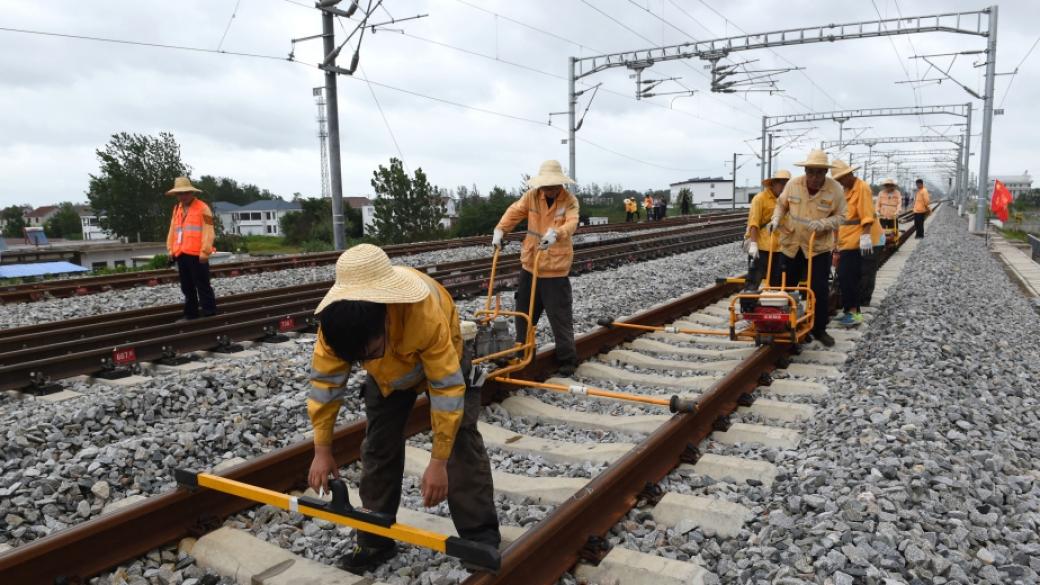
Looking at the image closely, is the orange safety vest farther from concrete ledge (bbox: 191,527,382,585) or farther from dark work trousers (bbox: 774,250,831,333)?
dark work trousers (bbox: 774,250,831,333)

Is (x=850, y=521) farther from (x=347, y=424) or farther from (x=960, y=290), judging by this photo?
(x=960, y=290)

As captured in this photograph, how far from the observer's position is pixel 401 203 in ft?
169

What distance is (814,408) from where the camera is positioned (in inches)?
210

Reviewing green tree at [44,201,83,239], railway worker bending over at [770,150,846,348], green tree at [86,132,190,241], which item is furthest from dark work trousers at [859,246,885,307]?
green tree at [44,201,83,239]

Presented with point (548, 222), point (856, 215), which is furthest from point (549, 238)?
point (856, 215)

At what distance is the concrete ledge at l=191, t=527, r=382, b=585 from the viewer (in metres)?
3.21

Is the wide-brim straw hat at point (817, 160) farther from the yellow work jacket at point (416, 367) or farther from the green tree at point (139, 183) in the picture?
the green tree at point (139, 183)

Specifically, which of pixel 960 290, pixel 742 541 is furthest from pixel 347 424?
pixel 960 290

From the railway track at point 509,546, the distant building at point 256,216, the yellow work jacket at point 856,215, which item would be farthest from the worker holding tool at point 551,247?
the distant building at point 256,216

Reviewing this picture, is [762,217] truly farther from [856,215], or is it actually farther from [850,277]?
[850,277]

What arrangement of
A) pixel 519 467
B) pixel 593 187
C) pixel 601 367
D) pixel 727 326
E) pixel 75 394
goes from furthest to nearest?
pixel 593 187, pixel 727 326, pixel 601 367, pixel 75 394, pixel 519 467

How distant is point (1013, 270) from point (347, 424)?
1486 cm

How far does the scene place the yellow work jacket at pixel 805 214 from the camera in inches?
284

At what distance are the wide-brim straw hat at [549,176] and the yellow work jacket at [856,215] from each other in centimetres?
392
